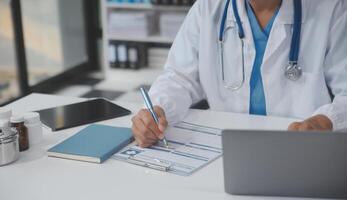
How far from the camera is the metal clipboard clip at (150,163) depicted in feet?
3.92

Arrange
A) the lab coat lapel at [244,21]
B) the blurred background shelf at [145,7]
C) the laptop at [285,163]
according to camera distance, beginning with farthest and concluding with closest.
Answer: the blurred background shelf at [145,7], the lab coat lapel at [244,21], the laptop at [285,163]

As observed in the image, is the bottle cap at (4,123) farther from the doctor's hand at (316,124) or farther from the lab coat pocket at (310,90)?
the lab coat pocket at (310,90)

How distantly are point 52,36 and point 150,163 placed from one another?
317 centimetres

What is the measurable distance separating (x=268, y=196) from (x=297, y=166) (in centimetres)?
9

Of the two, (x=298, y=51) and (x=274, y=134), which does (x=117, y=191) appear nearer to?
(x=274, y=134)

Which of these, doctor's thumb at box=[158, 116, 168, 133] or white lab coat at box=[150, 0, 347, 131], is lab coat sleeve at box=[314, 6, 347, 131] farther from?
doctor's thumb at box=[158, 116, 168, 133]

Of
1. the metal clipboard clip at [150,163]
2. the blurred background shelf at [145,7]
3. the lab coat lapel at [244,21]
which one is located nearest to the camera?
the metal clipboard clip at [150,163]

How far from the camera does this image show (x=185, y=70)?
167cm

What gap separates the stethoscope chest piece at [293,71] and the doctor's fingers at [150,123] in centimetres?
46

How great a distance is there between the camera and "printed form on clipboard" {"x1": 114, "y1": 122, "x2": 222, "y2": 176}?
3.96ft

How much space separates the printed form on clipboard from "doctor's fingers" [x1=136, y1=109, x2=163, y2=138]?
0.10 ft

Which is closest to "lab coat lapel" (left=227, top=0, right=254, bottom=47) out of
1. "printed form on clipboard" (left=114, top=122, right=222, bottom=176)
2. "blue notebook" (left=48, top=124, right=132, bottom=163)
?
"printed form on clipboard" (left=114, top=122, right=222, bottom=176)

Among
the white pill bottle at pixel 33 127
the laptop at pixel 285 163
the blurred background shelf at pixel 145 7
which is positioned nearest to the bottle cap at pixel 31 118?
the white pill bottle at pixel 33 127

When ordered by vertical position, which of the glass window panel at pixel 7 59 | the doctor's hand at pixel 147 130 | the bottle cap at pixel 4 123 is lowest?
the glass window panel at pixel 7 59
